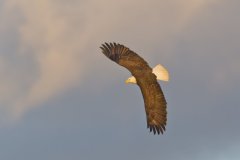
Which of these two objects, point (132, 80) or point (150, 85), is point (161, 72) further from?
point (132, 80)

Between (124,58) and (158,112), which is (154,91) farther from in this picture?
(124,58)

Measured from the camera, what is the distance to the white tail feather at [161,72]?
867 inches

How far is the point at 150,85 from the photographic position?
21.7 metres

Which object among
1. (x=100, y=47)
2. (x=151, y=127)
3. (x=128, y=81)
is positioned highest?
(x=100, y=47)

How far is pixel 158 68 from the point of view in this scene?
2233cm

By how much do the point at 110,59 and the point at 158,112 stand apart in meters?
3.32

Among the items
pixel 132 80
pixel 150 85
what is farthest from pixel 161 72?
pixel 132 80

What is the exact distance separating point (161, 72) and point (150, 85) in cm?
81

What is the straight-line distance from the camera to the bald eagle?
21688 millimetres

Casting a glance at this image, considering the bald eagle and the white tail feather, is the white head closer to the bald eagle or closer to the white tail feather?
the bald eagle

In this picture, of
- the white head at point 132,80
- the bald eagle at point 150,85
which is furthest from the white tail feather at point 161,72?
the white head at point 132,80

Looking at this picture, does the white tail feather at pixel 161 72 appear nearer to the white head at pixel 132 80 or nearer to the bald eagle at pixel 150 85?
the bald eagle at pixel 150 85

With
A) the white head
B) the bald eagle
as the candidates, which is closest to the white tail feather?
the bald eagle

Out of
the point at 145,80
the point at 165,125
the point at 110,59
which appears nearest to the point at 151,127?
the point at 165,125
